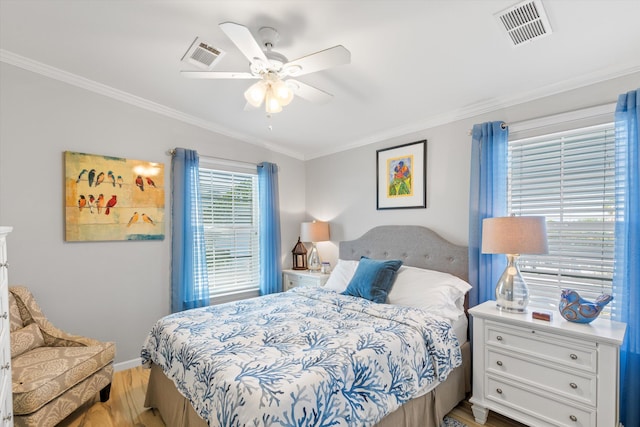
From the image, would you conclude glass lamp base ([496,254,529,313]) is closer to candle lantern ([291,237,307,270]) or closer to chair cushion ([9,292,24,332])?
candle lantern ([291,237,307,270])

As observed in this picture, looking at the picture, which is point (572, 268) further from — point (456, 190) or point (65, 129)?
point (65, 129)

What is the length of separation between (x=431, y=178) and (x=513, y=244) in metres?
1.20

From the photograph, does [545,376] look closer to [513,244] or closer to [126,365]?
[513,244]

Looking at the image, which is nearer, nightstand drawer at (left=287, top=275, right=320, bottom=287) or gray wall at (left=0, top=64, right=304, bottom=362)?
gray wall at (left=0, top=64, right=304, bottom=362)

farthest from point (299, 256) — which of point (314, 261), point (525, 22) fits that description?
point (525, 22)

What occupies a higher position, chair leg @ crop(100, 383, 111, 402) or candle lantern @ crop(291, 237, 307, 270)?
candle lantern @ crop(291, 237, 307, 270)

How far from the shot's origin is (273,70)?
6.31ft

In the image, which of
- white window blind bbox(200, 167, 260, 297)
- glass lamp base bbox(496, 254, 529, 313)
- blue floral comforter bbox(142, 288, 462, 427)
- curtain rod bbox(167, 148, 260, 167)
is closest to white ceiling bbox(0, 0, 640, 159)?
curtain rod bbox(167, 148, 260, 167)

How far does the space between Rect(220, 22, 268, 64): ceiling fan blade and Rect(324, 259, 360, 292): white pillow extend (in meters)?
2.14

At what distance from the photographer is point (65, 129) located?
2771 millimetres

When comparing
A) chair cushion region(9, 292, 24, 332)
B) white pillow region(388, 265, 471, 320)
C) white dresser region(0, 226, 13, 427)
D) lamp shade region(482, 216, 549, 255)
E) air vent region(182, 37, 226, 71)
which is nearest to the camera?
white dresser region(0, 226, 13, 427)

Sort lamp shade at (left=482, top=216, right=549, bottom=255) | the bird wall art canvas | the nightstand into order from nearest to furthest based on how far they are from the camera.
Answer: lamp shade at (left=482, top=216, right=549, bottom=255) → the bird wall art canvas → the nightstand

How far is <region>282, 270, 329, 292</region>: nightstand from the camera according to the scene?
145 inches

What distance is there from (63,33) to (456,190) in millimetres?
3412
